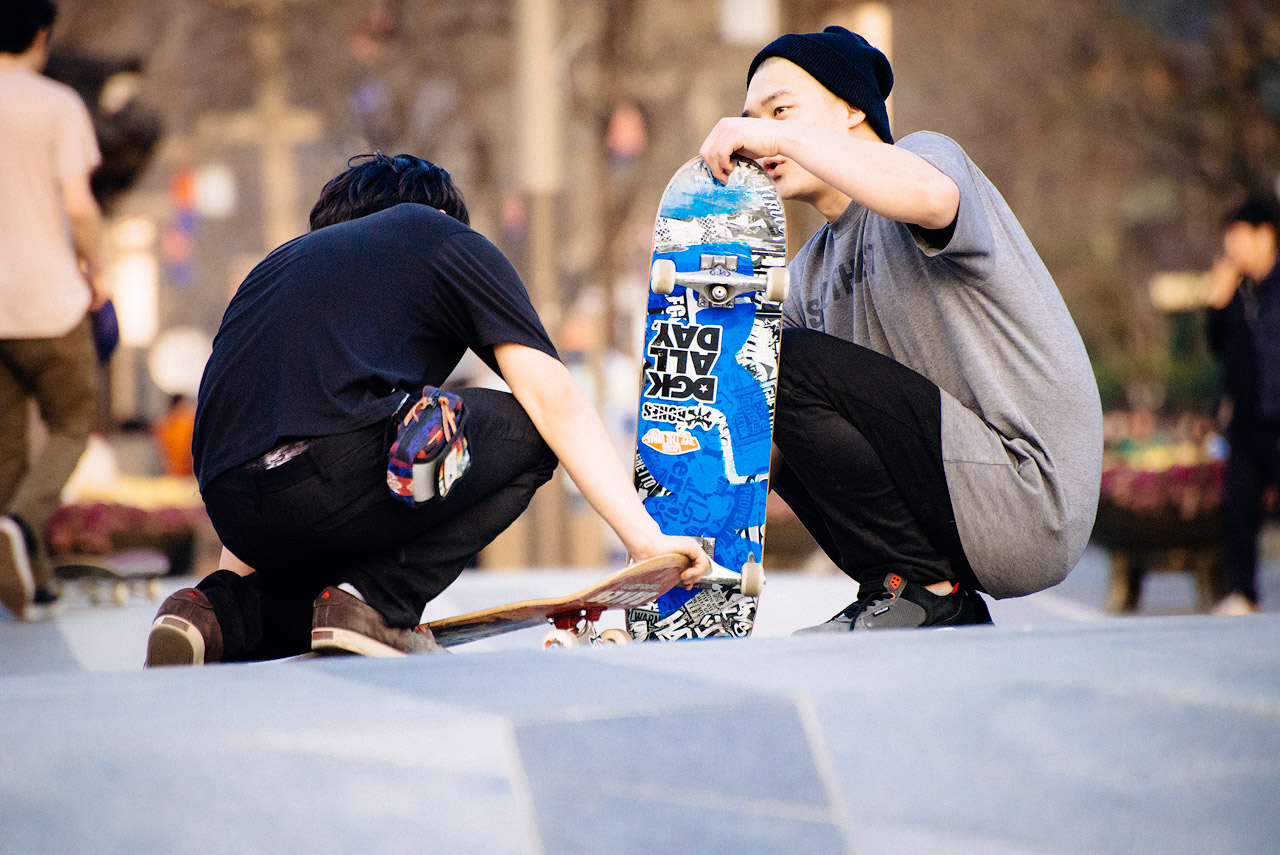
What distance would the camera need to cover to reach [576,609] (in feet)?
7.79

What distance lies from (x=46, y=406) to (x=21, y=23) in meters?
1.27

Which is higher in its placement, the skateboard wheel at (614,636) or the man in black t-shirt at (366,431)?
the man in black t-shirt at (366,431)

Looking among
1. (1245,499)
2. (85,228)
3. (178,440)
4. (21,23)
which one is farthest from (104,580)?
(178,440)

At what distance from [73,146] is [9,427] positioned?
973mm

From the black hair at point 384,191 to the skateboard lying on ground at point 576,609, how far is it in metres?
0.79

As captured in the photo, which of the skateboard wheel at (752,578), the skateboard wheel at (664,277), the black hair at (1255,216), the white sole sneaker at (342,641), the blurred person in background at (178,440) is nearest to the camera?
the white sole sneaker at (342,641)

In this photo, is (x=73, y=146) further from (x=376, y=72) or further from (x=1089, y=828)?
(x=376, y=72)

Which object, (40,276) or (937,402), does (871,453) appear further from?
(40,276)

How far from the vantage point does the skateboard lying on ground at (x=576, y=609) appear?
7.41 ft

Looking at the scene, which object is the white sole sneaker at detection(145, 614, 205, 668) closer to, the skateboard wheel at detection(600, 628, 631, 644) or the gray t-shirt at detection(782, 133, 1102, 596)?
the skateboard wheel at detection(600, 628, 631, 644)

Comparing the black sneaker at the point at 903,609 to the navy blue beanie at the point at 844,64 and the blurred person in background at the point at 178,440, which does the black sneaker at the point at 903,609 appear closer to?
the navy blue beanie at the point at 844,64

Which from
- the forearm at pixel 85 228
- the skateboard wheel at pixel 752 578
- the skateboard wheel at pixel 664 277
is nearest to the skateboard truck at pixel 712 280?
the skateboard wheel at pixel 664 277

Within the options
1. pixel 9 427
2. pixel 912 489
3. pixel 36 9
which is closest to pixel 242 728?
pixel 912 489

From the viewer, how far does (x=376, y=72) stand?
1038 centimetres
